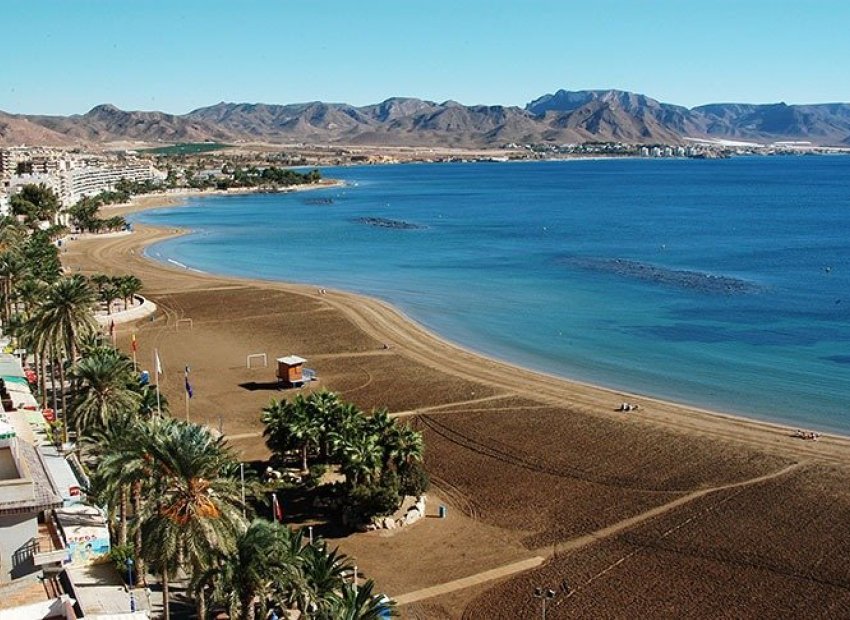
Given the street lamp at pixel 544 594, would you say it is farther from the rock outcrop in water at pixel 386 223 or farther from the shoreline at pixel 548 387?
the rock outcrop in water at pixel 386 223

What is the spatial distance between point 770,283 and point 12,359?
68.6 meters

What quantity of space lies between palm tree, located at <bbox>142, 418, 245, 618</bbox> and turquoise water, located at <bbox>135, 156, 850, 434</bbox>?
32.9 m

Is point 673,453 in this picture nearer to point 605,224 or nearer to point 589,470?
point 589,470

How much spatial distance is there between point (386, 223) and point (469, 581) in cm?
11930

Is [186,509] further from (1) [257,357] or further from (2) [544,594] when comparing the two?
(1) [257,357]

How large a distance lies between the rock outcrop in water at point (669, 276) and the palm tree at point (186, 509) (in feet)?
223

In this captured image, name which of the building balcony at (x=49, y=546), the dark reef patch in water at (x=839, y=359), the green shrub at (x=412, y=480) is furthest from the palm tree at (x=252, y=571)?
the dark reef patch in water at (x=839, y=359)

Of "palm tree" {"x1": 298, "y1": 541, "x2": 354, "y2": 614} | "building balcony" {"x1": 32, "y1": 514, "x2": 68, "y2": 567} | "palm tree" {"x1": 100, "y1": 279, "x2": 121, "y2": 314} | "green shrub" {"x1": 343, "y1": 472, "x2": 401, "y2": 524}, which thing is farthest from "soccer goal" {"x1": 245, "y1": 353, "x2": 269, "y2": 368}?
"palm tree" {"x1": 298, "y1": 541, "x2": 354, "y2": 614}

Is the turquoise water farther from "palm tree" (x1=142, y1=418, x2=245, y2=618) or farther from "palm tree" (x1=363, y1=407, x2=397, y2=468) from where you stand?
"palm tree" (x1=142, y1=418, x2=245, y2=618)

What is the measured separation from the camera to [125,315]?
66688 mm

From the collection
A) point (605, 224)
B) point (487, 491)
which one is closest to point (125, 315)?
point (487, 491)

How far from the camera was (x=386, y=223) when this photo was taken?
145 m

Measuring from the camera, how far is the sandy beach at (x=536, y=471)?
27781 millimetres

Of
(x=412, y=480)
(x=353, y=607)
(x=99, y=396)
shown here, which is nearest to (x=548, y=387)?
(x=412, y=480)
